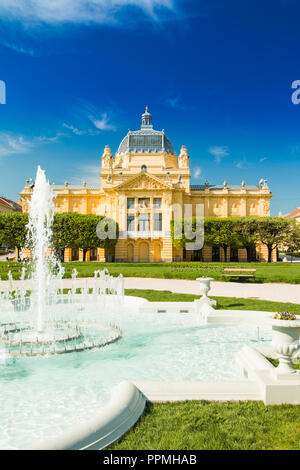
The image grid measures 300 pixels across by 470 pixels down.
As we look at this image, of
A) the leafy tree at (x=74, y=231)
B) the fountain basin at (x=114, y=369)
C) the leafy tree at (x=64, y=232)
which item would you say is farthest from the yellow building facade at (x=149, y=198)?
the fountain basin at (x=114, y=369)

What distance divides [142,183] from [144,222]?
583 centimetres

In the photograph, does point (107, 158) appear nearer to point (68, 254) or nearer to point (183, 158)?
point (183, 158)

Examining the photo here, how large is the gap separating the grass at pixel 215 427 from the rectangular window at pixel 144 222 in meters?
47.5

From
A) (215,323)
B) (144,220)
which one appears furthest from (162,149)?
(215,323)

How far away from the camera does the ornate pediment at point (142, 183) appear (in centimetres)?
5256

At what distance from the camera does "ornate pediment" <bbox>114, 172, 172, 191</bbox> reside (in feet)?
172

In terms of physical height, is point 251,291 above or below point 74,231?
below

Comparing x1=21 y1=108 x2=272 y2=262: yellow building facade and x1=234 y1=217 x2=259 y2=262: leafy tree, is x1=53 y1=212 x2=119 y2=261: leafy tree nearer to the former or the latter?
x1=21 y1=108 x2=272 y2=262: yellow building facade

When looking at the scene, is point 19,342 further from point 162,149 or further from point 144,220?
point 162,149

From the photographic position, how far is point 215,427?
508cm

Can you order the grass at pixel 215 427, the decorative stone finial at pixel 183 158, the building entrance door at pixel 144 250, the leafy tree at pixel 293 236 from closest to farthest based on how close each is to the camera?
the grass at pixel 215 427
the leafy tree at pixel 293 236
the building entrance door at pixel 144 250
the decorative stone finial at pixel 183 158

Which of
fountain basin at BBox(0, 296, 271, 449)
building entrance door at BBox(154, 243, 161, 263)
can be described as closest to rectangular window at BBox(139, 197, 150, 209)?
building entrance door at BBox(154, 243, 161, 263)

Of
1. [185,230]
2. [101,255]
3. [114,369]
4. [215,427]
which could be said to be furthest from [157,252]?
[215,427]

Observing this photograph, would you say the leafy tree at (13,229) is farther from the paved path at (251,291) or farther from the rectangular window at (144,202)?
the paved path at (251,291)
